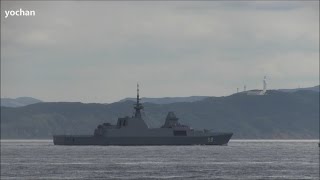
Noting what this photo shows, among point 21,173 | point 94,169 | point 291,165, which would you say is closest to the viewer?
point 21,173

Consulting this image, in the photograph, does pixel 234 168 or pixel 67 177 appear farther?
pixel 234 168

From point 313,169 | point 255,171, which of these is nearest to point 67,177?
point 255,171

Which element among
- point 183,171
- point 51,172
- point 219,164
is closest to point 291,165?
point 219,164

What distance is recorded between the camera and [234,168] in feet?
456

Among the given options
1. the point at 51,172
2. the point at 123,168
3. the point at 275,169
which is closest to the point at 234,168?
the point at 275,169

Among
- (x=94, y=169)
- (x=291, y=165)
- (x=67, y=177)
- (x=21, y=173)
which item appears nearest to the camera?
(x=67, y=177)

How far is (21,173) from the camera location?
407 ft

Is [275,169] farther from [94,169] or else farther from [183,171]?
[94,169]

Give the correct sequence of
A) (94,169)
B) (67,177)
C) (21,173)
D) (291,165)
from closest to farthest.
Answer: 1. (67,177)
2. (21,173)
3. (94,169)
4. (291,165)

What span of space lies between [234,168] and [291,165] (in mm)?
14352

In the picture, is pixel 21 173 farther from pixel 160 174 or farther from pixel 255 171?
pixel 255 171

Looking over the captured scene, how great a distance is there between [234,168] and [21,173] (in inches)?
1313

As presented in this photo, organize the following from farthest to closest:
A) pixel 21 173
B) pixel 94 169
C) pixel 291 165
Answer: pixel 291 165, pixel 94 169, pixel 21 173

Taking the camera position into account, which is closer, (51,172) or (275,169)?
(51,172)
